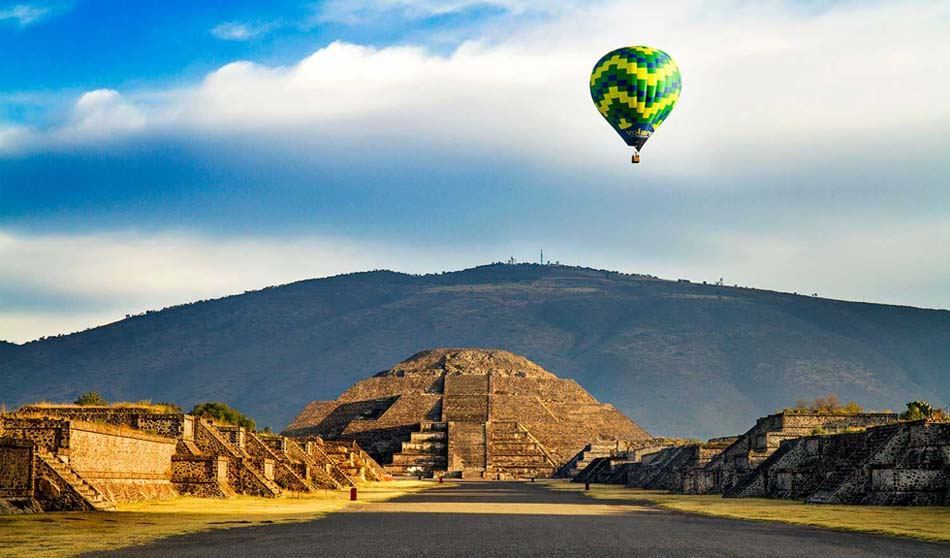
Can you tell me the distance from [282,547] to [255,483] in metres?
28.4

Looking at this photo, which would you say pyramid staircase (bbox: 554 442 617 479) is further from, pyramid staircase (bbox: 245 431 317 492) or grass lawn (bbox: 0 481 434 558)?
grass lawn (bbox: 0 481 434 558)

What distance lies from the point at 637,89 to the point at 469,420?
7189cm

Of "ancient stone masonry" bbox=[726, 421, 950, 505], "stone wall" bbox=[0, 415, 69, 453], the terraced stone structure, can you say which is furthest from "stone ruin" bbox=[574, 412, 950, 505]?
the terraced stone structure

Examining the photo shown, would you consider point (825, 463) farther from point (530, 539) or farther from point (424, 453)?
point (424, 453)

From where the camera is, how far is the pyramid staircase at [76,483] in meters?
41.2

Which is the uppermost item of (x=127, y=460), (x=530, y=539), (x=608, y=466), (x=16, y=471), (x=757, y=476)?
(x=127, y=460)

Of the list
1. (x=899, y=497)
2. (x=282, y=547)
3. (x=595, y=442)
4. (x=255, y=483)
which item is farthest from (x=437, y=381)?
(x=282, y=547)

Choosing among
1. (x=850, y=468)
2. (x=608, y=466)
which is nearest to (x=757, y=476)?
(x=850, y=468)

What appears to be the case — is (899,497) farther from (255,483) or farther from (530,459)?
(530,459)

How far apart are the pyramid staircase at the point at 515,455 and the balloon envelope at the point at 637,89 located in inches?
2205

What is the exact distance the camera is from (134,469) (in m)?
49.7

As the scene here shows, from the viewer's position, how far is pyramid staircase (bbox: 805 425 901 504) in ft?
161

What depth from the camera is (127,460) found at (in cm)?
4922

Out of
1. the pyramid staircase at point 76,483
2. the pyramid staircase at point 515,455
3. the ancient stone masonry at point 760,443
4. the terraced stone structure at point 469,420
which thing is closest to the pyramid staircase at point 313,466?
the ancient stone masonry at point 760,443
